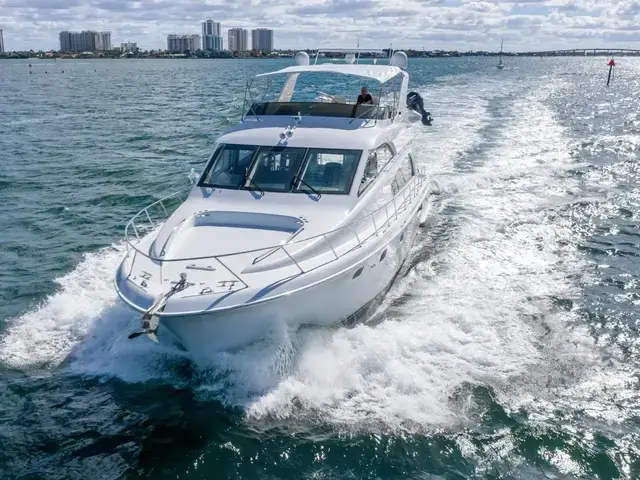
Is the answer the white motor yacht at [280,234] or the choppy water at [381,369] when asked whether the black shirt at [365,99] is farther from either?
the choppy water at [381,369]

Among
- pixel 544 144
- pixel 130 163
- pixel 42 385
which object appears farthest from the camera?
pixel 544 144

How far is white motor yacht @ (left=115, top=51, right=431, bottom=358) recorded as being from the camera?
27.9 ft

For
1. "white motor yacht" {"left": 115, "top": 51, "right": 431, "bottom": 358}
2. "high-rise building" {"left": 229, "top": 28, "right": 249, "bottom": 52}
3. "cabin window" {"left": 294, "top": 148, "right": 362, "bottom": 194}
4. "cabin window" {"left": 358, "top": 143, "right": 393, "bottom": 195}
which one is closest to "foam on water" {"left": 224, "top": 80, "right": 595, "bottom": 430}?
"white motor yacht" {"left": 115, "top": 51, "right": 431, "bottom": 358}

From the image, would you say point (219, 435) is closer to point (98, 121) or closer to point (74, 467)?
point (74, 467)

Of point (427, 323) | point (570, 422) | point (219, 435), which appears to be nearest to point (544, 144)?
point (427, 323)

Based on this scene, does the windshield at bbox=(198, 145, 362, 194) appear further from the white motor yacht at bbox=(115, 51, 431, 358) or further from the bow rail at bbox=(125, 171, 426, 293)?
the bow rail at bbox=(125, 171, 426, 293)

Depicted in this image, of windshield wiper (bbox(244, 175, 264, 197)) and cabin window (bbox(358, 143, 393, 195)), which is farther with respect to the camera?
cabin window (bbox(358, 143, 393, 195))

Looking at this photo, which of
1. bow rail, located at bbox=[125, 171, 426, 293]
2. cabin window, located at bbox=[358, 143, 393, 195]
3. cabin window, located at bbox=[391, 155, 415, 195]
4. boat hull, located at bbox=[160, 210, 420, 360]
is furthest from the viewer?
cabin window, located at bbox=[391, 155, 415, 195]

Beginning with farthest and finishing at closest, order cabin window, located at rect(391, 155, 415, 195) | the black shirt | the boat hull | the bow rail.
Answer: the black shirt < cabin window, located at rect(391, 155, 415, 195) < the bow rail < the boat hull

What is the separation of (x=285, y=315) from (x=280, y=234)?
1499 millimetres

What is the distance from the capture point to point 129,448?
8.00 meters

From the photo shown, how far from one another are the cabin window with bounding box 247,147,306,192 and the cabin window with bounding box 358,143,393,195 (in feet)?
3.90

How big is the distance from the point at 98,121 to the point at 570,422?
32.3 m

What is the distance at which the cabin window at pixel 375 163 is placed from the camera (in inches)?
442
